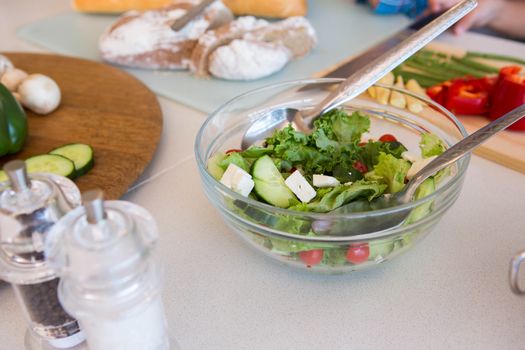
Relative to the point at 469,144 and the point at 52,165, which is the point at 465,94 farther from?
the point at 52,165

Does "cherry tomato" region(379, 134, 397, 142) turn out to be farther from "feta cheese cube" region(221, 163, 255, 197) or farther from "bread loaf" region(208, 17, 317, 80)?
"bread loaf" region(208, 17, 317, 80)

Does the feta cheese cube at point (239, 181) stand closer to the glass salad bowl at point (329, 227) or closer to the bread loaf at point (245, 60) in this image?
the glass salad bowl at point (329, 227)

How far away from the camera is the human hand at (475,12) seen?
1603 mm

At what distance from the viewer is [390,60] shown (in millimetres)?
895

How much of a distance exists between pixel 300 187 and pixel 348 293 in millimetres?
172


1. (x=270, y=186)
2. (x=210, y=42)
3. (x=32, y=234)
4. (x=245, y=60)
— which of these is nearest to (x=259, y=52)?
(x=245, y=60)

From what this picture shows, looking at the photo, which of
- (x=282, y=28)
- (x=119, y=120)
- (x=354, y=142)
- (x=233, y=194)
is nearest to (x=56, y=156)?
(x=119, y=120)

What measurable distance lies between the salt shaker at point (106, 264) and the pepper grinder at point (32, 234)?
0.06 meters

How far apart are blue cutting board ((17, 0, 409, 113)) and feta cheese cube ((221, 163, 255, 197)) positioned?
0.52 m

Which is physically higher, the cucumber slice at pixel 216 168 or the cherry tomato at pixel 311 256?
the cucumber slice at pixel 216 168

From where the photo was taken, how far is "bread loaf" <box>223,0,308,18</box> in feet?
5.32

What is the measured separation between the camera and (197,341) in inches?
27.1

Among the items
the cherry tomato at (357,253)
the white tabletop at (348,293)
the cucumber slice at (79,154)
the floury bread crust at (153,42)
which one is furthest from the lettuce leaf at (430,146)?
the floury bread crust at (153,42)

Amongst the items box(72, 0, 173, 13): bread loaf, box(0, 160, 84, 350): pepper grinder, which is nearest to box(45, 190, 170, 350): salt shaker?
box(0, 160, 84, 350): pepper grinder
